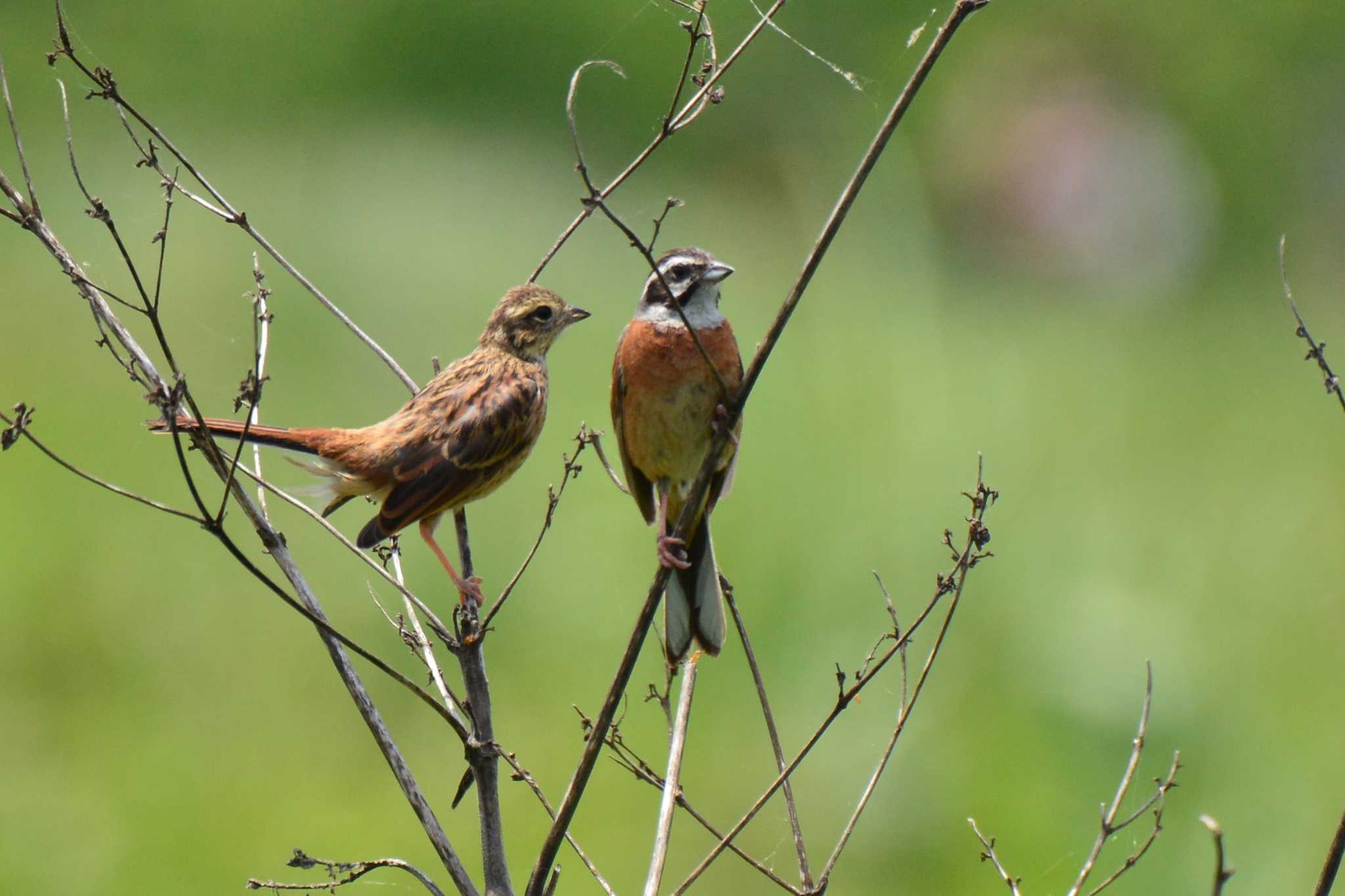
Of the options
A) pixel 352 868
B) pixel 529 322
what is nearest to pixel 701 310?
pixel 529 322

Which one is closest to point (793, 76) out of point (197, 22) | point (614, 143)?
point (614, 143)

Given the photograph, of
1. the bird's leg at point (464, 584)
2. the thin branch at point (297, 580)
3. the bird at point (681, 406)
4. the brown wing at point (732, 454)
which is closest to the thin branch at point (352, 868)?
the thin branch at point (297, 580)

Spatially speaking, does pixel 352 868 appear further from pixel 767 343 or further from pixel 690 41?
pixel 690 41

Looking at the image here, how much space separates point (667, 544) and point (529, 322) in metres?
1.02

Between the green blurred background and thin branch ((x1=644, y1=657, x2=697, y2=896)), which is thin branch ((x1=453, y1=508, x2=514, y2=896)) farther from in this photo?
the green blurred background

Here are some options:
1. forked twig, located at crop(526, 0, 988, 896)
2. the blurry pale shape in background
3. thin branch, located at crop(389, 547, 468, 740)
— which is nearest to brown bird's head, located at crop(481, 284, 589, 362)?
thin branch, located at crop(389, 547, 468, 740)

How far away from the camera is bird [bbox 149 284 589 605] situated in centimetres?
337

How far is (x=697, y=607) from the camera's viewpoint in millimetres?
3205

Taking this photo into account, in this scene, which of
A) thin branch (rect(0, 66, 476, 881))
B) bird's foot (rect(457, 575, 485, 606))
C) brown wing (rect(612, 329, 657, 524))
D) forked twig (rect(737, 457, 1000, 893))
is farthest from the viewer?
brown wing (rect(612, 329, 657, 524))

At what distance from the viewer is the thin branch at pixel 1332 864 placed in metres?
1.75

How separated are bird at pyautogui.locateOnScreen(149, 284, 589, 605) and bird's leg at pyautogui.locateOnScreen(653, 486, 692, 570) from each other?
352mm

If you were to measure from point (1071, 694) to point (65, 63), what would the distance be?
5.90 m

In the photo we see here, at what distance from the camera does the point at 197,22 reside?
820 centimetres

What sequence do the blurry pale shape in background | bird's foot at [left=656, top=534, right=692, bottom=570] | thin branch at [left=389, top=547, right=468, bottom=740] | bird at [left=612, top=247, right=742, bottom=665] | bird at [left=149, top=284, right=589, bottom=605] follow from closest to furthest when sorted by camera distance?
thin branch at [left=389, top=547, right=468, bottom=740]
bird's foot at [left=656, top=534, right=692, bottom=570]
bird at [left=612, top=247, right=742, bottom=665]
bird at [left=149, top=284, right=589, bottom=605]
the blurry pale shape in background
